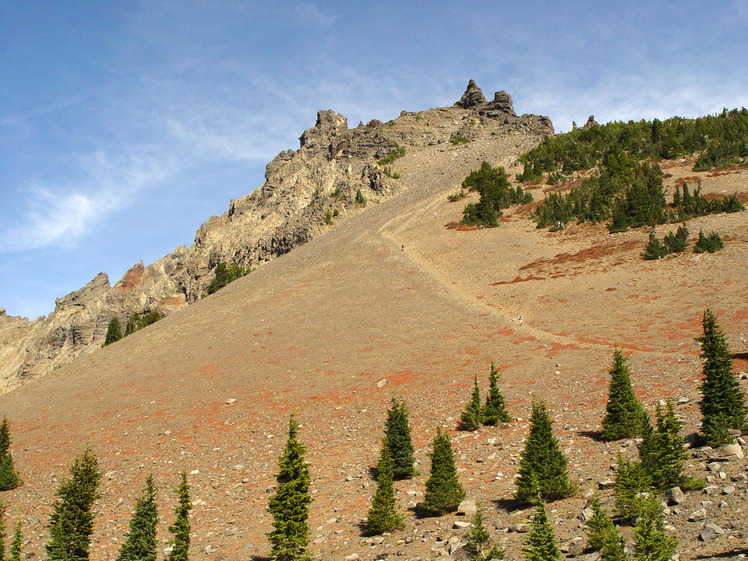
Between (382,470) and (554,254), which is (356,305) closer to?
(554,254)

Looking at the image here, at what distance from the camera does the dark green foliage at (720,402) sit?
13.3m

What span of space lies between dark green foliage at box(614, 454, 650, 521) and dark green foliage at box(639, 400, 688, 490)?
0.37m

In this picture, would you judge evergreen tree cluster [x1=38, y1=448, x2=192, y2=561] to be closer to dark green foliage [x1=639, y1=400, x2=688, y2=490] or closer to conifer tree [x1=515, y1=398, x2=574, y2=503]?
conifer tree [x1=515, y1=398, x2=574, y2=503]

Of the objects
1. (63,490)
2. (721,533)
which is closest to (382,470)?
(721,533)

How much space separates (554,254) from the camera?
157 feet

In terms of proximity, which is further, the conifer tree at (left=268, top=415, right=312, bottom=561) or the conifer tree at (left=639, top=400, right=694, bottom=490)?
the conifer tree at (left=268, top=415, right=312, bottom=561)

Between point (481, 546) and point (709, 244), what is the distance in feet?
124

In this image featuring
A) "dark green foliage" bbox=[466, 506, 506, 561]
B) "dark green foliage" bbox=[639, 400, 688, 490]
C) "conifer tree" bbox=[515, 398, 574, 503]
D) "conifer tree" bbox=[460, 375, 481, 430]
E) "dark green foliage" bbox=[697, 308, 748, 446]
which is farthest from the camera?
"conifer tree" bbox=[460, 375, 481, 430]

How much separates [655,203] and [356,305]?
3150cm

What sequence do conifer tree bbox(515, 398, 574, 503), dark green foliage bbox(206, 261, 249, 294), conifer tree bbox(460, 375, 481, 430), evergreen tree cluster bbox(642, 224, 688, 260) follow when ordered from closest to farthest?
conifer tree bbox(515, 398, 574, 503) → conifer tree bbox(460, 375, 481, 430) → evergreen tree cluster bbox(642, 224, 688, 260) → dark green foliage bbox(206, 261, 249, 294)

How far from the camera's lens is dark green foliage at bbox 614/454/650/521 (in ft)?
34.7

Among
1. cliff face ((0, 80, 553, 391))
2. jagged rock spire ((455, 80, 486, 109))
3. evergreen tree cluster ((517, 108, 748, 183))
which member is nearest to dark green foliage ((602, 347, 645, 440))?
evergreen tree cluster ((517, 108, 748, 183))

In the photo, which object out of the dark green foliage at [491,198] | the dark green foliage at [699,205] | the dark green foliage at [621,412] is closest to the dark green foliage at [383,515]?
the dark green foliage at [621,412]

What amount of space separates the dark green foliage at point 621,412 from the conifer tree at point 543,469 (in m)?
3.62
